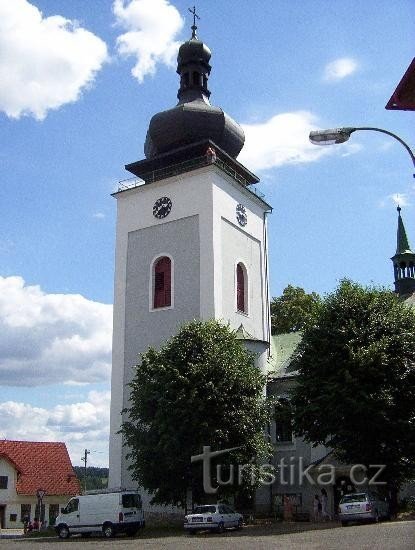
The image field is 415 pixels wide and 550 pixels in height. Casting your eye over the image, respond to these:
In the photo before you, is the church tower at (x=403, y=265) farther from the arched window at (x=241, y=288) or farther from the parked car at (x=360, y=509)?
the parked car at (x=360, y=509)

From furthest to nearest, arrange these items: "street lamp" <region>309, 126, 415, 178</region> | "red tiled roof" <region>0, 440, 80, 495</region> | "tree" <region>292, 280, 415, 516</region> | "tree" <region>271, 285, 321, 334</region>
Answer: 1. "red tiled roof" <region>0, 440, 80, 495</region>
2. "tree" <region>271, 285, 321, 334</region>
3. "tree" <region>292, 280, 415, 516</region>
4. "street lamp" <region>309, 126, 415, 178</region>

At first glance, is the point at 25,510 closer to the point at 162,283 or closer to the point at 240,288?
the point at 162,283

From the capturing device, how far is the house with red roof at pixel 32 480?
176 ft

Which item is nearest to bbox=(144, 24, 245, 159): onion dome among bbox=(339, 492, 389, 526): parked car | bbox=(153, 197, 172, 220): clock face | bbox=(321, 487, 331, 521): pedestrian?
bbox=(153, 197, 172, 220): clock face

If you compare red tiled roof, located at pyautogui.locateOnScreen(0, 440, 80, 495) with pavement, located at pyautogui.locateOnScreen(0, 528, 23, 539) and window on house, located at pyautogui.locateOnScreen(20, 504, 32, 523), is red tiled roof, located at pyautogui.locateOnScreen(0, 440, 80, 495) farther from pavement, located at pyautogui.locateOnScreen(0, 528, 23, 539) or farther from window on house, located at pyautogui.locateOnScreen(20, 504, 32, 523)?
pavement, located at pyautogui.locateOnScreen(0, 528, 23, 539)

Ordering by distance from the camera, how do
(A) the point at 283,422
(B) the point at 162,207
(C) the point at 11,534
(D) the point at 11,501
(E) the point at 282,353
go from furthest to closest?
(D) the point at 11,501
(C) the point at 11,534
(E) the point at 282,353
(B) the point at 162,207
(A) the point at 283,422

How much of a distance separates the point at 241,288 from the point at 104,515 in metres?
17.1

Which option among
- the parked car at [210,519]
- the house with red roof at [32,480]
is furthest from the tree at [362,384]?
the house with red roof at [32,480]

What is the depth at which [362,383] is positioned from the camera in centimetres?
2991

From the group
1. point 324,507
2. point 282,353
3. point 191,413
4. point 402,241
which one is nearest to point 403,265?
point 402,241

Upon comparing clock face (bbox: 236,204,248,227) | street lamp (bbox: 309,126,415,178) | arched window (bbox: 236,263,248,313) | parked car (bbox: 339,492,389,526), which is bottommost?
parked car (bbox: 339,492,389,526)

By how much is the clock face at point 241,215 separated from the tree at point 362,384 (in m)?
12.0

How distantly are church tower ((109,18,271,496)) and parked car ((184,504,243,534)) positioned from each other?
991 centimetres

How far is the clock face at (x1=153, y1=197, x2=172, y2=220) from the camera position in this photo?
4178 centimetres
